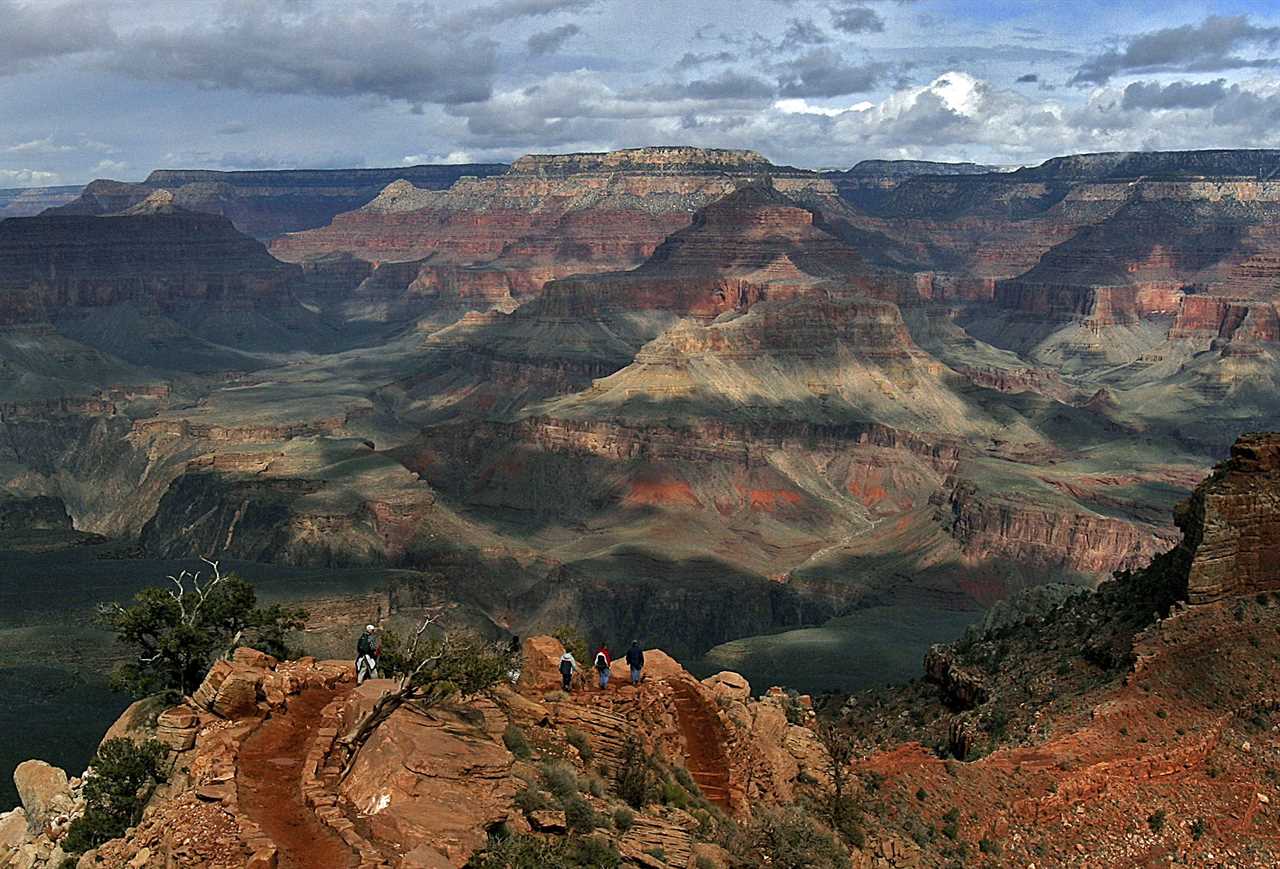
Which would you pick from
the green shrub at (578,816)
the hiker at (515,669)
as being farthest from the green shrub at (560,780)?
the hiker at (515,669)

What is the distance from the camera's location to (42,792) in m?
34.4

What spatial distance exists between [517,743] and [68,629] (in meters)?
75.8

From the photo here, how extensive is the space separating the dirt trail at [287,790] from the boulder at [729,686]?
10947 millimetres

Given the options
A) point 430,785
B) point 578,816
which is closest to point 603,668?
point 578,816

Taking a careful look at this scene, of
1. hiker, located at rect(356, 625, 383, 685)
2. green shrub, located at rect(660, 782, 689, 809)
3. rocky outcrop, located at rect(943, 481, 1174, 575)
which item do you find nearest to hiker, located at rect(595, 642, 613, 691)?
green shrub, located at rect(660, 782, 689, 809)

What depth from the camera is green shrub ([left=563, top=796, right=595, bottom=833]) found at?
2533 cm

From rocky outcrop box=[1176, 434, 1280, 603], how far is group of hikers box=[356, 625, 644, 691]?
59.5 feet

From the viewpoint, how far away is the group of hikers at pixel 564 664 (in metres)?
32.3

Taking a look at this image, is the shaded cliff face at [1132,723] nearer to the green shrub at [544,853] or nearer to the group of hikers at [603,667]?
the group of hikers at [603,667]

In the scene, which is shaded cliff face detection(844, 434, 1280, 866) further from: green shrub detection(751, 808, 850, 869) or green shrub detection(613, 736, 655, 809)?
green shrub detection(613, 736, 655, 809)

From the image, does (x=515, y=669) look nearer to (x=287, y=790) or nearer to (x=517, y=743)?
(x=517, y=743)

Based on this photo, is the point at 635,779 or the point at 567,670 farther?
the point at 567,670

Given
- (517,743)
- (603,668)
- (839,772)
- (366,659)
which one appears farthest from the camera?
(603,668)

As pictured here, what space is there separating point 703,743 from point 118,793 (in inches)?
519
